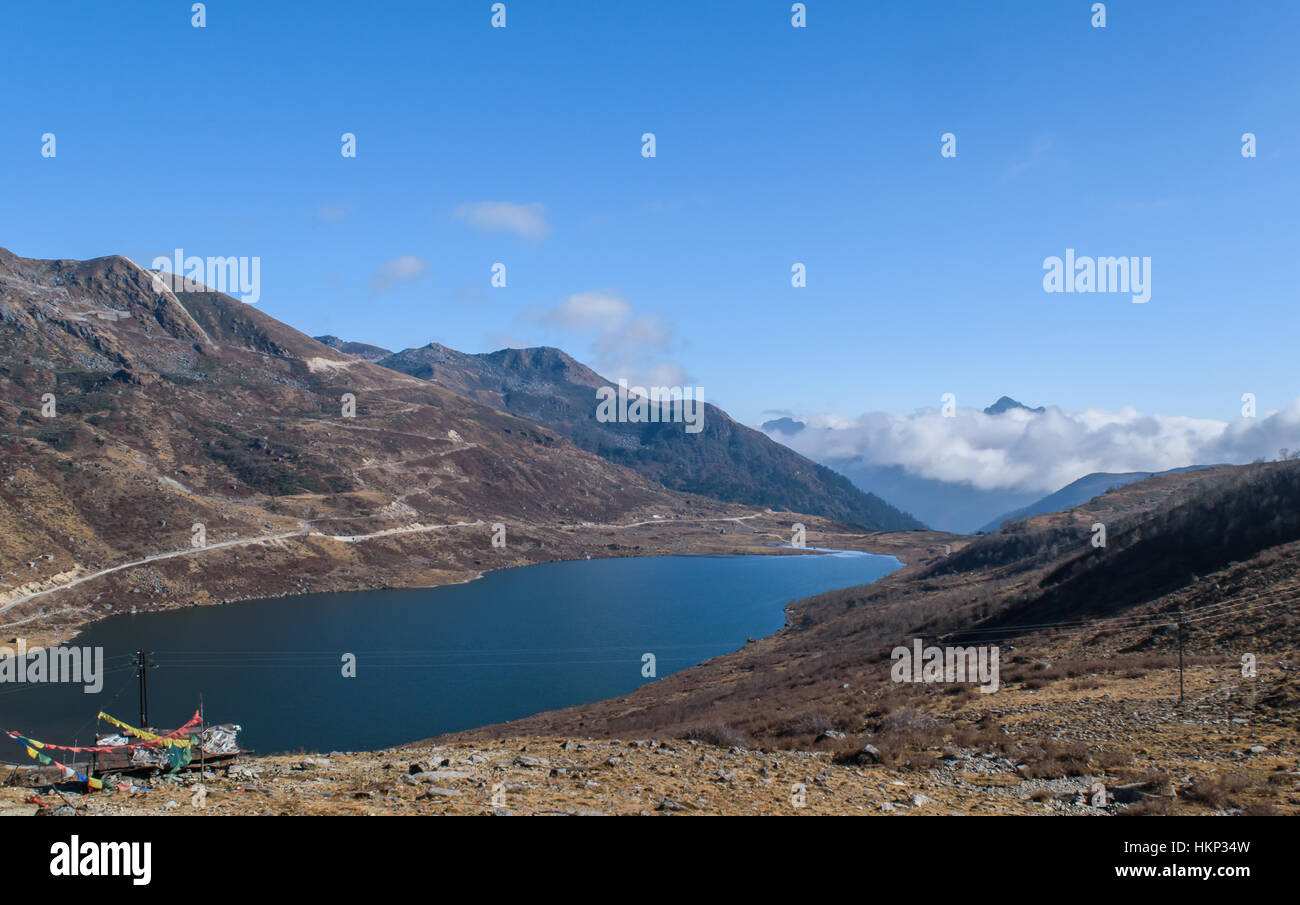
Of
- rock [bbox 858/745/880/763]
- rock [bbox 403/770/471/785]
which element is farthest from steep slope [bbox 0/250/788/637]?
rock [bbox 858/745/880/763]

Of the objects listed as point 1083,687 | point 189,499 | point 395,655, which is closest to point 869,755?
point 1083,687

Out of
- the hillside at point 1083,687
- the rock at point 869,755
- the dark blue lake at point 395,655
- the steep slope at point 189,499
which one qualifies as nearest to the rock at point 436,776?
the hillside at point 1083,687

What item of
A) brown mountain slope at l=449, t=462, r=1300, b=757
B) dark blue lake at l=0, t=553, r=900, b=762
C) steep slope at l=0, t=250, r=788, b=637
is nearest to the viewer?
brown mountain slope at l=449, t=462, r=1300, b=757

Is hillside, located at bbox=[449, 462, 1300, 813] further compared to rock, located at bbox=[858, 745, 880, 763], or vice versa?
rock, located at bbox=[858, 745, 880, 763]

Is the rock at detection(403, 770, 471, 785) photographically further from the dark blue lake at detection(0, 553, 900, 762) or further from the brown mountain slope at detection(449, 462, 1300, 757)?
the dark blue lake at detection(0, 553, 900, 762)

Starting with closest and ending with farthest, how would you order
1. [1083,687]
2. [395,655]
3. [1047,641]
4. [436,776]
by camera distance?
[436,776] < [1083,687] < [1047,641] < [395,655]

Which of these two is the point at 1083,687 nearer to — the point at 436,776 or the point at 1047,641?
the point at 1047,641

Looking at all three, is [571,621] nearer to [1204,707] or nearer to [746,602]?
[746,602]

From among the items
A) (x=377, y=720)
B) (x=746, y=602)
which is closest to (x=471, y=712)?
(x=377, y=720)

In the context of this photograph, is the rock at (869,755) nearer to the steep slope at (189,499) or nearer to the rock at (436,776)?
the rock at (436,776)
